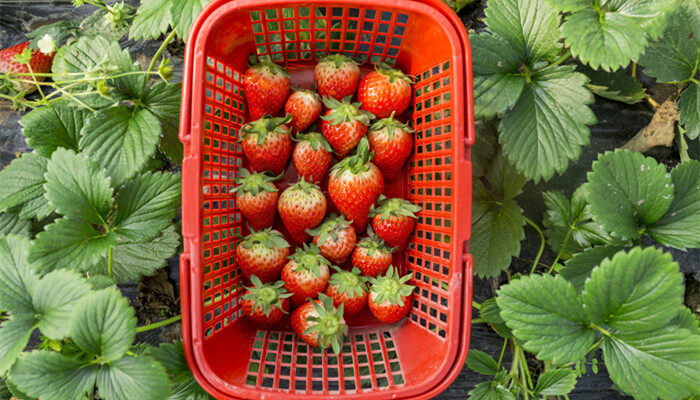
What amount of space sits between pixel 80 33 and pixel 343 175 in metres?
0.81

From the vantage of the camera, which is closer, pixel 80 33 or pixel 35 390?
pixel 35 390

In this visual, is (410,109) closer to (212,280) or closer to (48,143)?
(212,280)

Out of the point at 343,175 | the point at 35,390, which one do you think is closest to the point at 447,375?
the point at 343,175

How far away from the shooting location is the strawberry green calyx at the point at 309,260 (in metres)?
1.00

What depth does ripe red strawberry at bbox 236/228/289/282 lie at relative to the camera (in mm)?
1014

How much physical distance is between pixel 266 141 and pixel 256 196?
0.12 m

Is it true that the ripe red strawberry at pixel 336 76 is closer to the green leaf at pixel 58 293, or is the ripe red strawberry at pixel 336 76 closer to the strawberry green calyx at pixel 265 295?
the strawberry green calyx at pixel 265 295

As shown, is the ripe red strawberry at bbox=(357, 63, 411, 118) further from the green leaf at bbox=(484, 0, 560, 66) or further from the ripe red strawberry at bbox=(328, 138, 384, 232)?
the green leaf at bbox=(484, 0, 560, 66)

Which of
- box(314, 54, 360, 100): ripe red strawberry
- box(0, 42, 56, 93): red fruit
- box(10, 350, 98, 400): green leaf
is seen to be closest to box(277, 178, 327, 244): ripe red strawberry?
box(314, 54, 360, 100): ripe red strawberry

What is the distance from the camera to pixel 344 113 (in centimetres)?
100

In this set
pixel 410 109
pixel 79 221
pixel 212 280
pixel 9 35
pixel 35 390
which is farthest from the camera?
pixel 9 35

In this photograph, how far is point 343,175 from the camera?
1.00 m

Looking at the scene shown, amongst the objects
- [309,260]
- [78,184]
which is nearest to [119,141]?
[78,184]

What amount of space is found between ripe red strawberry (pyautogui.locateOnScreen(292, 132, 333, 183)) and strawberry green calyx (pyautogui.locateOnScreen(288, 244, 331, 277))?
161mm
